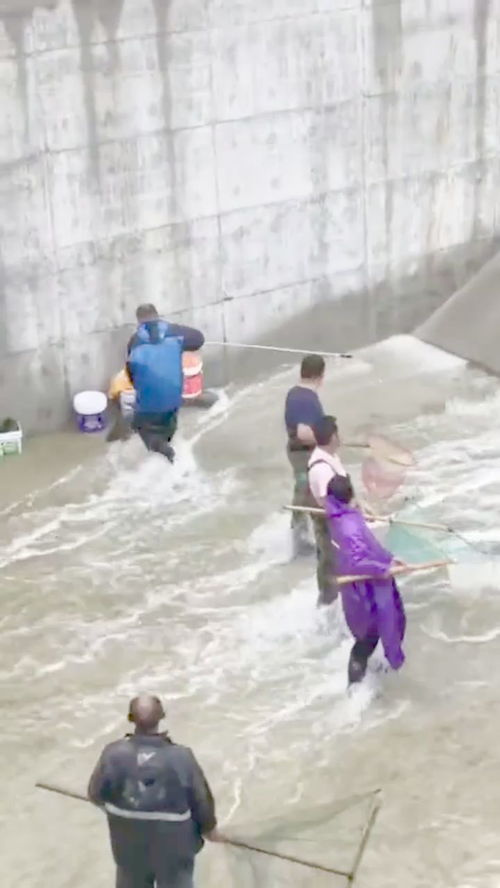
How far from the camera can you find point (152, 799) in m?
5.84

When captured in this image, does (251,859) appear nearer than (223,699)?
Yes

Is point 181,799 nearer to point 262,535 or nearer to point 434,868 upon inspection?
point 434,868

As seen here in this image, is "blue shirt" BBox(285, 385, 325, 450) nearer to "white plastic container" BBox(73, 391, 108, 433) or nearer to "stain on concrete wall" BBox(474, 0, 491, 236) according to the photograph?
"white plastic container" BBox(73, 391, 108, 433)

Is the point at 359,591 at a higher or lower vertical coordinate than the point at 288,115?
lower

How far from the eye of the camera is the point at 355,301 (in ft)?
46.9

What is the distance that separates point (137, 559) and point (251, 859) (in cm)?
368

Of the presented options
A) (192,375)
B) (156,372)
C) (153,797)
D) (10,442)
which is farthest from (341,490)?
(192,375)

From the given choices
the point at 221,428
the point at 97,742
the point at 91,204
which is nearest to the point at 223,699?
the point at 97,742

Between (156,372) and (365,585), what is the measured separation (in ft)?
11.4

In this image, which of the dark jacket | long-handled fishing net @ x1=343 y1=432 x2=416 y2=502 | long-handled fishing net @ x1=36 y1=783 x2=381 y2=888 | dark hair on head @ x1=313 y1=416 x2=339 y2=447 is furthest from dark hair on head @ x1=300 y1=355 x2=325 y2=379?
the dark jacket

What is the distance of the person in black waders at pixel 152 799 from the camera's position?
5836mm

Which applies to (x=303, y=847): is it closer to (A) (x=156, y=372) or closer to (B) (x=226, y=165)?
(A) (x=156, y=372)

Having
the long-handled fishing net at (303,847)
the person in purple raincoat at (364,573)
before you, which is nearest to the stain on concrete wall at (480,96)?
the person in purple raincoat at (364,573)

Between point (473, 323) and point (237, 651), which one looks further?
point (473, 323)
